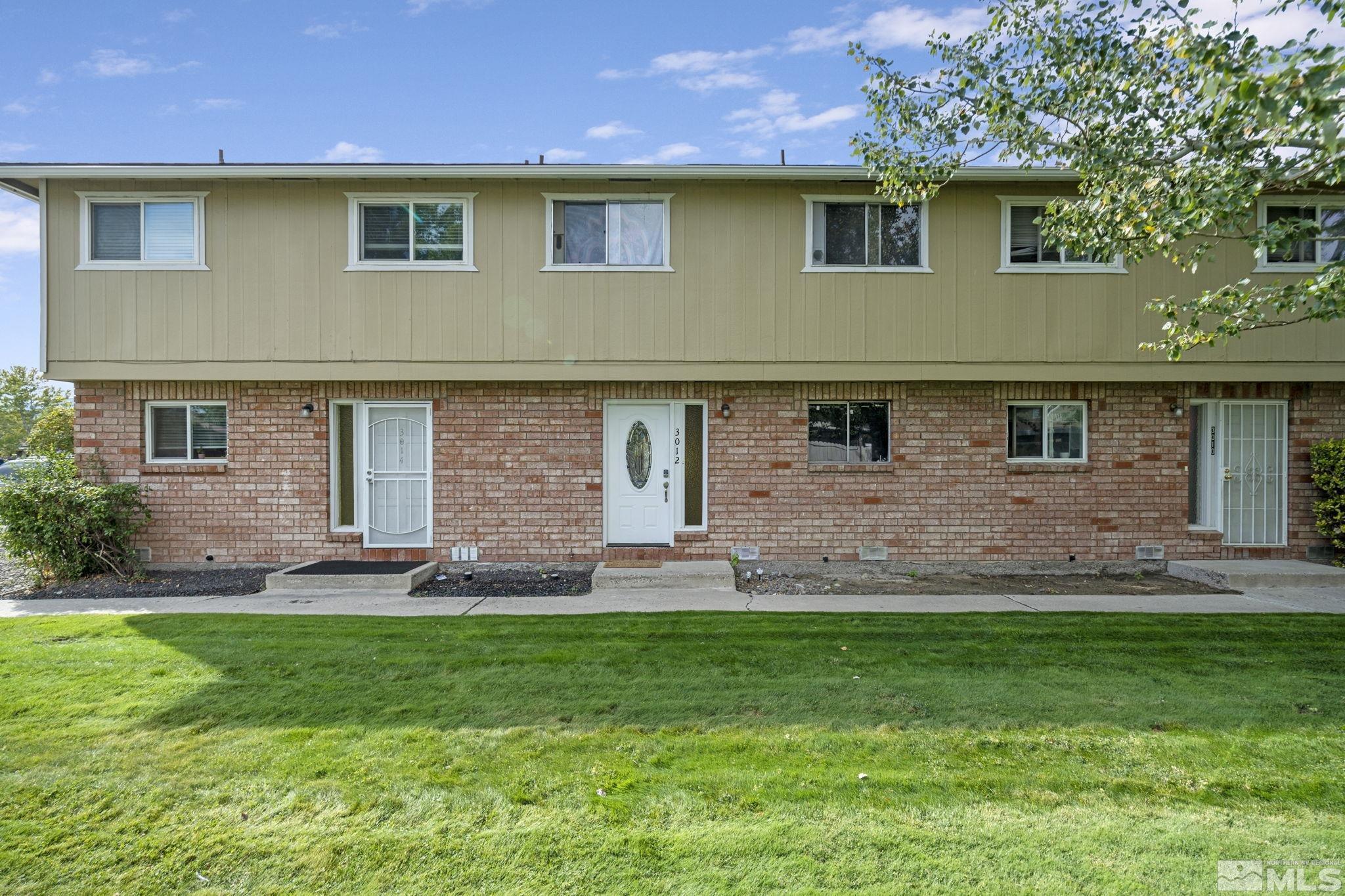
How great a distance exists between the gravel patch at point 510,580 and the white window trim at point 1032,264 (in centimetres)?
680

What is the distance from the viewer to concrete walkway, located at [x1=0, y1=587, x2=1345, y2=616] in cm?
751

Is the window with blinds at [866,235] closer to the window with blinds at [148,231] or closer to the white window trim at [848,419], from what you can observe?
the white window trim at [848,419]

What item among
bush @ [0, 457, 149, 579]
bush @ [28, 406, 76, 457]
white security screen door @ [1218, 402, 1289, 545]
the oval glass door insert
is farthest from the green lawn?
bush @ [28, 406, 76, 457]

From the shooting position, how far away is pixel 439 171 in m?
9.00

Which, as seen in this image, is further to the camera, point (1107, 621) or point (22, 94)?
point (22, 94)

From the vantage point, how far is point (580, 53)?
1076 centimetres

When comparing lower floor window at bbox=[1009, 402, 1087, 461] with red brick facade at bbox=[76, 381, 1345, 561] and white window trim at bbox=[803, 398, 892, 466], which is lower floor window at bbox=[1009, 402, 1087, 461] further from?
white window trim at bbox=[803, 398, 892, 466]

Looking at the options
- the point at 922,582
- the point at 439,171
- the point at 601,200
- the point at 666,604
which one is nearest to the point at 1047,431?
the point at 922,582

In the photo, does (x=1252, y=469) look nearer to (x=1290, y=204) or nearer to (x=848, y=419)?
(x=1290, y=204)

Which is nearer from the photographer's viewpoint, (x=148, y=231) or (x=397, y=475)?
(x=148, y=231)

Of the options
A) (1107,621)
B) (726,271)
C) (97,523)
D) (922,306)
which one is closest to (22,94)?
(97,523)

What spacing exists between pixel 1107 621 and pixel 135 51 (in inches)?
579

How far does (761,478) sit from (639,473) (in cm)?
168

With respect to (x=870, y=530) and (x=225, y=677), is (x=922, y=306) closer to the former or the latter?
(x=870, y=530)
